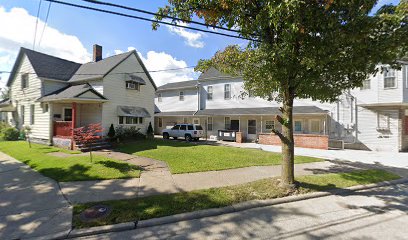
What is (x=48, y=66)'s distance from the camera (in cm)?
1867

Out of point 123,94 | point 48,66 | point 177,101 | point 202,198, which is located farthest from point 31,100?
point 202,198

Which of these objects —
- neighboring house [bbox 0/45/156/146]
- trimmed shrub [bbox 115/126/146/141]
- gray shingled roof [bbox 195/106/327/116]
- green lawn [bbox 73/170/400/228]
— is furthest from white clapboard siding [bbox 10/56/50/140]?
gray shingled roof [bbox 195/106/327/116]

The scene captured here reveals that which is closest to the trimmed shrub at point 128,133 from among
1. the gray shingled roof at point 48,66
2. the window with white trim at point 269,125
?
the gray shingled roof at point 48,66

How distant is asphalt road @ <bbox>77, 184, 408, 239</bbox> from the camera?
14.3ft

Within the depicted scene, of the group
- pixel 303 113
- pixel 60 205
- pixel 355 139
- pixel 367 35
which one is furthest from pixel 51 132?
pixel 355 139

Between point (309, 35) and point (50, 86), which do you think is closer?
point (309, 35)

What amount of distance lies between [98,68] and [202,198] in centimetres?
1712

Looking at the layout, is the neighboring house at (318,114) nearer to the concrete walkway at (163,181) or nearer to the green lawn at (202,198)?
the concrete walkway at (163,181)

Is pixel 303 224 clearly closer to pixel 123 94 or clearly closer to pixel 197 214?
pixel 197 214

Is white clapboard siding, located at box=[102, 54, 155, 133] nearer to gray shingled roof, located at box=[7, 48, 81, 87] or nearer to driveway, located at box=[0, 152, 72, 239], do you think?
gray shingled roof, located at box=[7, 48, 81, 87]

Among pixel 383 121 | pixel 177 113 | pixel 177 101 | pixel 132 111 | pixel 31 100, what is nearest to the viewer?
pixel 383 121

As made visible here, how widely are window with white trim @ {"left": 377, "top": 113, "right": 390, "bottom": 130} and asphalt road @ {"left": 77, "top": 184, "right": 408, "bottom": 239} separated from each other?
13.7m

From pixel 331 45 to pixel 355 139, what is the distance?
16.2 m

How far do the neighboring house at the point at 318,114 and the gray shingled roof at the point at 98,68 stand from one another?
9.88 meters
